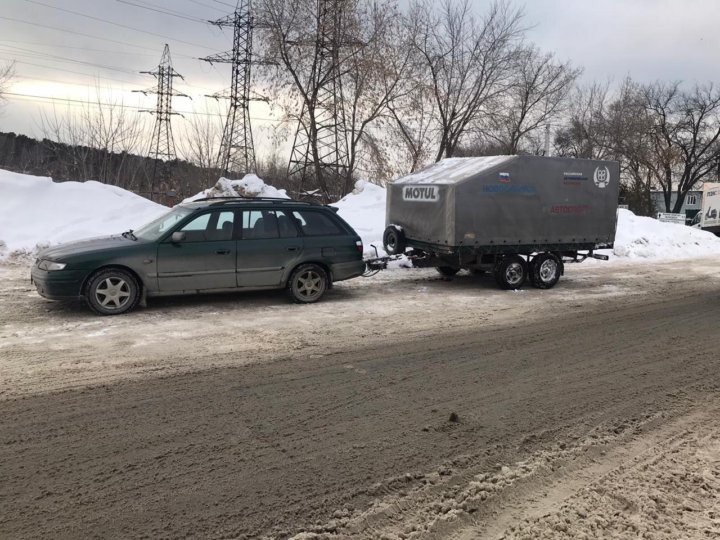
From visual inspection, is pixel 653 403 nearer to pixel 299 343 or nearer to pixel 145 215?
pixel 299 343

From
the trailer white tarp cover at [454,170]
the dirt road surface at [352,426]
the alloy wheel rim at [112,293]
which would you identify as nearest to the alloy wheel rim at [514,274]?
the trailer white tarp cover at [454,170]

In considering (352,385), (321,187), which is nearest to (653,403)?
(352,385)

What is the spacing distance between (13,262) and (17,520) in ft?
33.7

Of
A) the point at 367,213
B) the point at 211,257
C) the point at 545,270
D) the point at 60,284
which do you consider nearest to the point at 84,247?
the point at 60,284

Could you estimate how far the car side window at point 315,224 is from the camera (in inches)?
371

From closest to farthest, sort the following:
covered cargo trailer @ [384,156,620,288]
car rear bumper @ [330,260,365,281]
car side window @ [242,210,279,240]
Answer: car side window @ [242,210,279,240] < car rear bumper @ [330,260,365,281] < covered cargo trailer @ [384,156,620,288]

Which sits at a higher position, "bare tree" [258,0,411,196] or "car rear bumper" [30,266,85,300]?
"bare tree" [258,0,411,196]

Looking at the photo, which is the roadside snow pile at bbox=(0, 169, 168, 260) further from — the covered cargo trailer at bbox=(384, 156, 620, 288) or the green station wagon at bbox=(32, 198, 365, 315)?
the covered cargo trailer at bbox=(384, 156, 620, 288)

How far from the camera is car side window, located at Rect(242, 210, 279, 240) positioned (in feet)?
29.4

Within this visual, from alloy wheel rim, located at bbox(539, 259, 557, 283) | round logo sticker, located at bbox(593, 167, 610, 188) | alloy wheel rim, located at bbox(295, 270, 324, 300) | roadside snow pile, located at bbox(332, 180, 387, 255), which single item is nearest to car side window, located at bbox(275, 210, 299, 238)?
alloy wheel rim, located at bbox(295, 270, 324, 300)

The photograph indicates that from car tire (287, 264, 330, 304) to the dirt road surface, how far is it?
0.87 m

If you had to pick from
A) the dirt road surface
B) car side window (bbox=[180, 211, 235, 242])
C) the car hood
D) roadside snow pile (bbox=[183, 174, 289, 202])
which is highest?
roadside snow pile (bbox=[183, 174, 289, 202])

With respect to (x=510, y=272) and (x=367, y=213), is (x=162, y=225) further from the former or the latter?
(x=367, y=213)

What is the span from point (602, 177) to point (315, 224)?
618 centimetres
